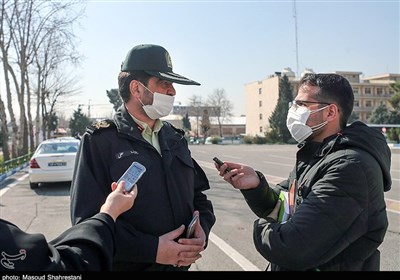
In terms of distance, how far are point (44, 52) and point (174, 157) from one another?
29.4m

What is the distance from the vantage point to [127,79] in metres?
2.28

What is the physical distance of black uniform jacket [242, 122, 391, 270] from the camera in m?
1.69

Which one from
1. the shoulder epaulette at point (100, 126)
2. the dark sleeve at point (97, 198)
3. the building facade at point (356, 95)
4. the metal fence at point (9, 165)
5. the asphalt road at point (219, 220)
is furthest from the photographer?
the building facade at point (356, 95)

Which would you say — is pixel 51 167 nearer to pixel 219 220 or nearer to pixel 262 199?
pixel 219 220

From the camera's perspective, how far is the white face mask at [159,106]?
7.59 ft

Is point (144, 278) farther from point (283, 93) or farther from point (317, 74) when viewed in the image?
point (283, 93)

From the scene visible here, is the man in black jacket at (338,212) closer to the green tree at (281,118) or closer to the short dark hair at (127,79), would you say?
the short dark hair at (127,79)

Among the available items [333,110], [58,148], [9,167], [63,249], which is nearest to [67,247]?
[63,249]

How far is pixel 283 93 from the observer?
63.8m

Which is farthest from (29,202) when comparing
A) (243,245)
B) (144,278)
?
(144,278)

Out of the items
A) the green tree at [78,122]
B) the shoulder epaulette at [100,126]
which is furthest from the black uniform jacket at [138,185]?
the green tree at [78,122]

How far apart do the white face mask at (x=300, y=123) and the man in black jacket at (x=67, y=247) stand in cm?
127

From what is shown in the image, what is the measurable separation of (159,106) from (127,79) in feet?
0.85

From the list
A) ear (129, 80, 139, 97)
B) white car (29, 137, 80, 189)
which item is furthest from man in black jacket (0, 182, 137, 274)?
white car (29, 137, 80, 189)
